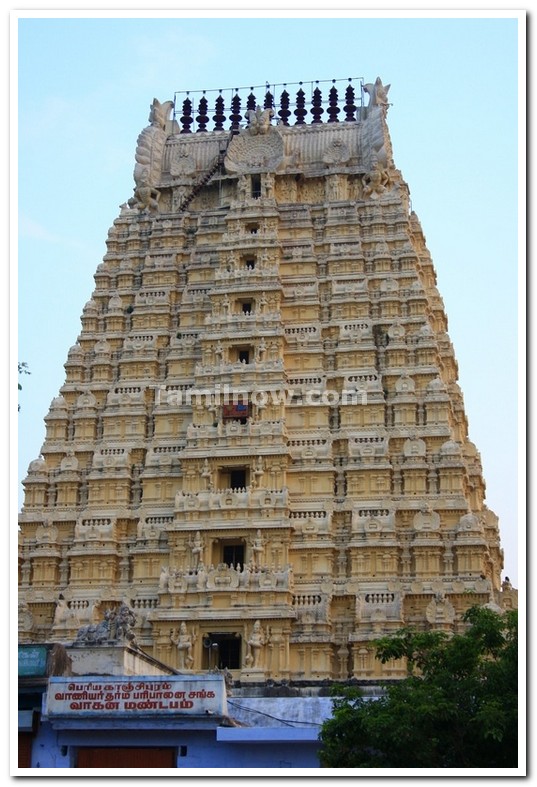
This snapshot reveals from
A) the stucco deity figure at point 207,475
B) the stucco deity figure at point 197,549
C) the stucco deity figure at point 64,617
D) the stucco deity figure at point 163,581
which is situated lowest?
the stucco deity figure at point 64,617

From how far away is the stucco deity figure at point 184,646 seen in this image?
40344 millimetres

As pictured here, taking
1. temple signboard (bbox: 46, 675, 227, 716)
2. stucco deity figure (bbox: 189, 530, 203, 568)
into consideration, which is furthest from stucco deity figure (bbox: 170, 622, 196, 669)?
temple signboard (bbox: 46, 675, 227, 716)

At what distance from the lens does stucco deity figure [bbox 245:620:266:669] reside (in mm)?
39688

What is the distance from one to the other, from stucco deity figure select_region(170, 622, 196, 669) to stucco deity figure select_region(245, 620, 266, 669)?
1.99 meters

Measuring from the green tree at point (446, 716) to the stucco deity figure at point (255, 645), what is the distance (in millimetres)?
13621

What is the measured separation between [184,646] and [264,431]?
856 cm

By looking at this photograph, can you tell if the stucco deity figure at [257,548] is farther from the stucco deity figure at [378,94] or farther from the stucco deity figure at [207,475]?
the stucco deity figure at [378,94]

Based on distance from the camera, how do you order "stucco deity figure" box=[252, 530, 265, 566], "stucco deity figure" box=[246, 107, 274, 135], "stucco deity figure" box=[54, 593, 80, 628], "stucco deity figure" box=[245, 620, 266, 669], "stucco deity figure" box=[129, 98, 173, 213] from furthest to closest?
"stucco deity figure" box=[129, 98, 173, 213]
"stucco deity figure" box=[246, 107, 274, 135]
"stucco deity figure" box=[54, 593, 80, 628]
"stucco deity figure" box=[252, 530, 265, 566]
"stucco deity figure" box=[245, 620, 266, 669]

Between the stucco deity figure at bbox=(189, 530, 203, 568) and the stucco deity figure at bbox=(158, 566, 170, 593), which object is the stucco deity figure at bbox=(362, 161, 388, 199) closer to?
the stucco deity figure at bbox=(189, 530, 203, 568)

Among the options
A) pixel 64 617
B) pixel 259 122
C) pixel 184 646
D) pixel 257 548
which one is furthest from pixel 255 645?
pixel 259 122

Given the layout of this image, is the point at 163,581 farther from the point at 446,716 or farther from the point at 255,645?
the point at 446,716

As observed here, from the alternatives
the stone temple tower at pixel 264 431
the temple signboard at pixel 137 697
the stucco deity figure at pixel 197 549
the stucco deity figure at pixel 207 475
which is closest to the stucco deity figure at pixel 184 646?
the stone temple tower at pixel 264 431

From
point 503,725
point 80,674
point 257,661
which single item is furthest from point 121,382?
point 503,725

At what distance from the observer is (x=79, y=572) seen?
44156mm
